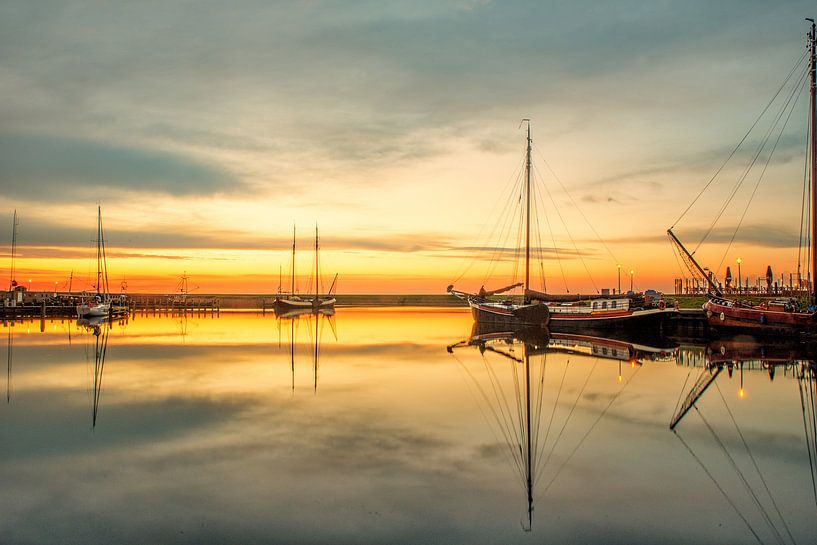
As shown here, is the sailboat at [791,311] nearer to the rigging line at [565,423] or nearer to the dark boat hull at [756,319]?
the dark boat hull at [756,319]

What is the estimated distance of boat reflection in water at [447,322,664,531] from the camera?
1333cm

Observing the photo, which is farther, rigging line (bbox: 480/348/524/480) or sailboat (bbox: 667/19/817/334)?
sailboat (bbox: 667/19/817/334)

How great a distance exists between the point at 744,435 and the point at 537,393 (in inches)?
297

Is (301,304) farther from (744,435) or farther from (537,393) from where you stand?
(744,435)

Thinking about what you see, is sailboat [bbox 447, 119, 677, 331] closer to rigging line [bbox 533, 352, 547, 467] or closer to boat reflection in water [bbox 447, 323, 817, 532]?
boat reflection in water [bbox 447, 323, 817, 532]

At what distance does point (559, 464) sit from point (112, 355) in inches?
1149

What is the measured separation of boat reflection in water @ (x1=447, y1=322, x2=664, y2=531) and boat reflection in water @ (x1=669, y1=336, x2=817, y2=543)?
243 centimetres

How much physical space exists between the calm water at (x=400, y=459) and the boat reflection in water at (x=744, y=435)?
74 mm

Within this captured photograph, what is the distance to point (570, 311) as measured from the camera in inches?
2232

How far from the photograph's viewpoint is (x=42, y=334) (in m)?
51.3

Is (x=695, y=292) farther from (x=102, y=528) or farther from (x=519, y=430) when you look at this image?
(x=102, y=528)

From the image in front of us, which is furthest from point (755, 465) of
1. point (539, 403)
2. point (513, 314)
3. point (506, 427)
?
point (513, 314)

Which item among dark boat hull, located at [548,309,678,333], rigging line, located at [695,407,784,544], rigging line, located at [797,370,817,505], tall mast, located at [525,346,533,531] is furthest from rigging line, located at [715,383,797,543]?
dark boat hull, located at [548,309,678,333]

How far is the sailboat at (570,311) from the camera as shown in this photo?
5119cm
